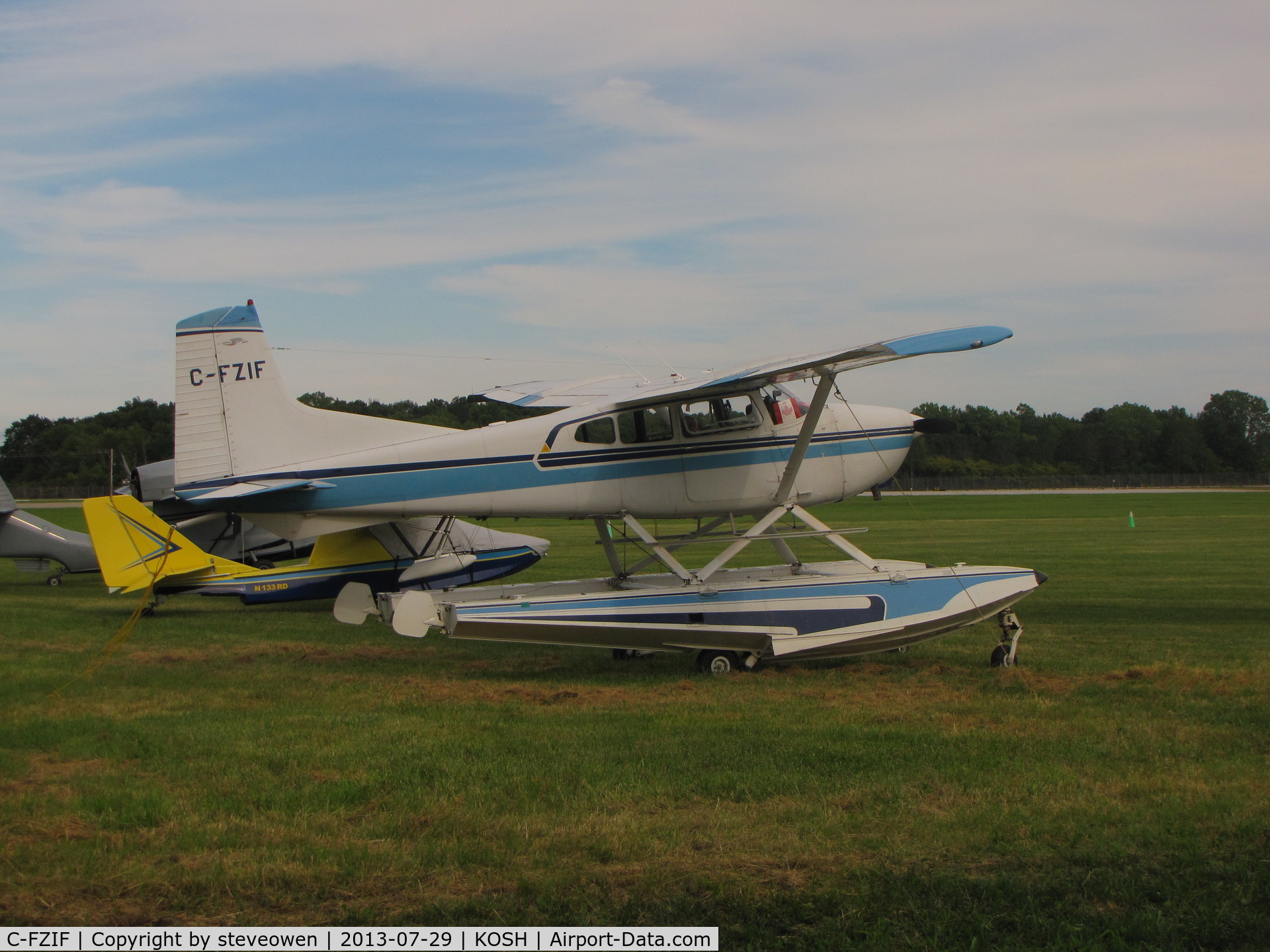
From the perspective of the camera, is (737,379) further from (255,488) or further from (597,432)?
(255,488)

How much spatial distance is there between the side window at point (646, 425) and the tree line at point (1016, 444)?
273 feet

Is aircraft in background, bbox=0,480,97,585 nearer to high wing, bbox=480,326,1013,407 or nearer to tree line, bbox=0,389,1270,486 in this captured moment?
high wing, bbox=480,326,1013,407

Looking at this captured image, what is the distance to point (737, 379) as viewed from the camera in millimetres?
10625

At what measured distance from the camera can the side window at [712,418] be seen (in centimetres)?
1161

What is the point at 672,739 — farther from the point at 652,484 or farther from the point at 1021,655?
the point at 1021,655

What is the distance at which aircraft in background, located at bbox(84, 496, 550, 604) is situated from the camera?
53.1 ft

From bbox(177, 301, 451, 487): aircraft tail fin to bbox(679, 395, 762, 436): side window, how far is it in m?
2.76

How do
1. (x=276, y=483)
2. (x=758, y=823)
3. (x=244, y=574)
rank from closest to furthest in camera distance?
(x=758, y=823) → (x=276, y=483) → (x=244, y=574)

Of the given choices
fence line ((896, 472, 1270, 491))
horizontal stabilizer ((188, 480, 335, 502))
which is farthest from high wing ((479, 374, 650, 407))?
fence line ((896, 472, 1270, 491))

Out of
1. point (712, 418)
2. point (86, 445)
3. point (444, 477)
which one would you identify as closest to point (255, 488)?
point (444, 477)

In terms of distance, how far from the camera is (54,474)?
4318 inches

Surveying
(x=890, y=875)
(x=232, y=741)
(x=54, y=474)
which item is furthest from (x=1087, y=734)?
(x=54, y=474)

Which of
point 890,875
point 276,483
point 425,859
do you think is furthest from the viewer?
point 276,483

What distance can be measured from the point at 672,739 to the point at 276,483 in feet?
18.2
